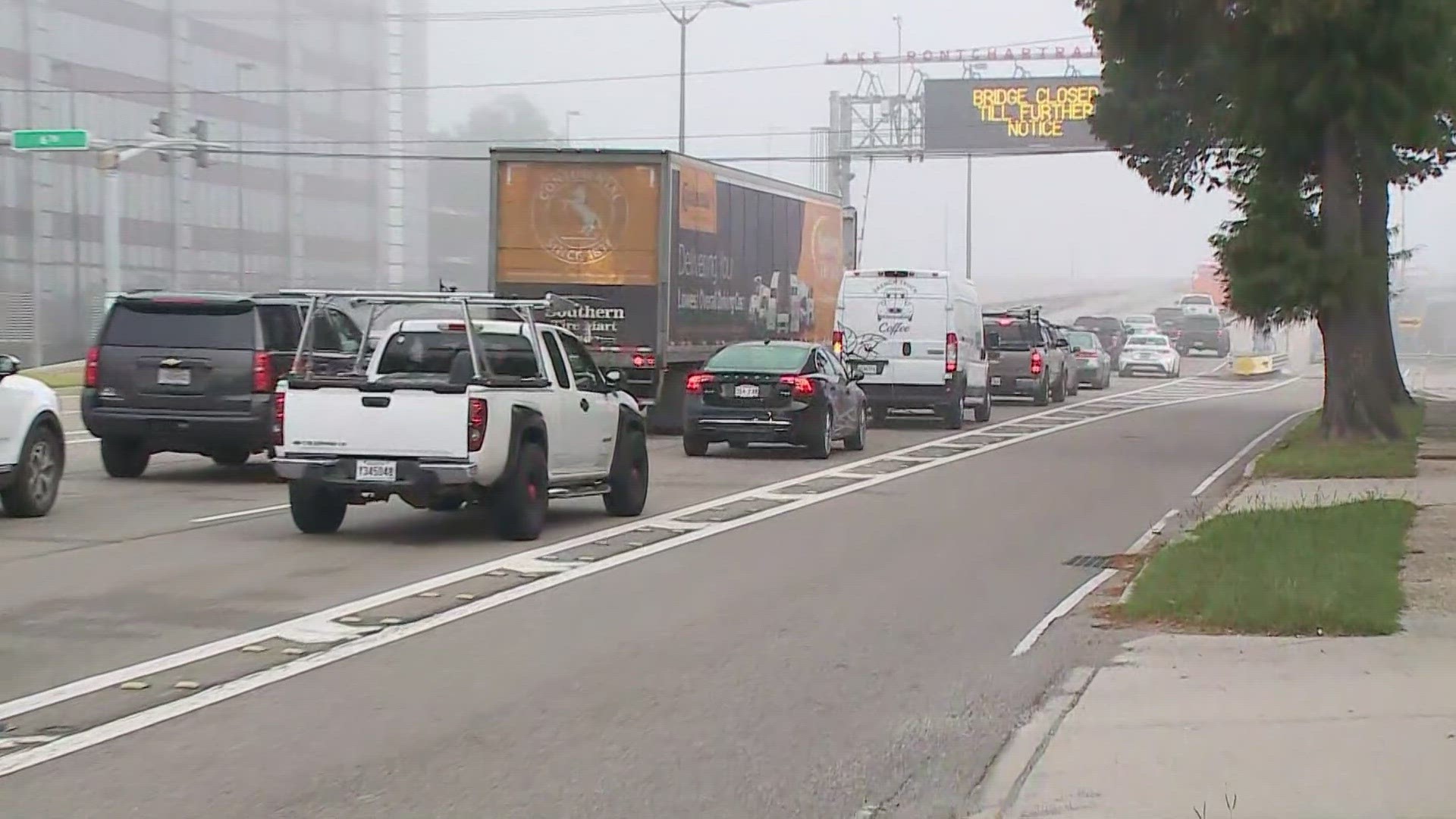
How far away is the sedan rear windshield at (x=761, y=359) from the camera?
23.0 metres

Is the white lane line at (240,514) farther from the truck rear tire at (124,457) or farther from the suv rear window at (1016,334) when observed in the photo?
the suv rear window at (1016,334)

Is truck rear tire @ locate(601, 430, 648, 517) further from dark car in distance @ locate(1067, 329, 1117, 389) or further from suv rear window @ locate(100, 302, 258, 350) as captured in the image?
dark car in distance @ locate(1067, 329, 1117, 389)

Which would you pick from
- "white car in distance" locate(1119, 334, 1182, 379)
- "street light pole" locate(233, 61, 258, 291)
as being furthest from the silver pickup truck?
"white car in distance" locate(1119, 334, 1182, 379)

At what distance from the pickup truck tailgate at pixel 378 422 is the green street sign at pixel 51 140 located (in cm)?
2347

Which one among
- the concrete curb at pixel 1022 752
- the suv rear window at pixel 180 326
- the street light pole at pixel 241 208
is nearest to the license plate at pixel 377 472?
the suv rear window at pixel 180 326

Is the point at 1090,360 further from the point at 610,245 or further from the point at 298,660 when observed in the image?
the point at 298,660

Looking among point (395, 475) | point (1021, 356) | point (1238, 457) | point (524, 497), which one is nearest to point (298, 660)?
point (395, 475)

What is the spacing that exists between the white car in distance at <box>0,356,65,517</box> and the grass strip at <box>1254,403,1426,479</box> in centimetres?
1301

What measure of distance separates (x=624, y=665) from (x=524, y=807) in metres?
2.75

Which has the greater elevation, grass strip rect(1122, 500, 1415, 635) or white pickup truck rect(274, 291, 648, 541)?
white pickup truck rect(274, 291, 648, 541)

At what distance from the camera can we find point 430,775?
275 inches

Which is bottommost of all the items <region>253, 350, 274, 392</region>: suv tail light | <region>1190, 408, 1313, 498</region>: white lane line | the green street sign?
<region>1190, 408, 1313, 498</region>: white lane line

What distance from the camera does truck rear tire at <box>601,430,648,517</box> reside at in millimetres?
16031

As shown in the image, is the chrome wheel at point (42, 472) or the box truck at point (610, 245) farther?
the box truck at point (610, 245)
